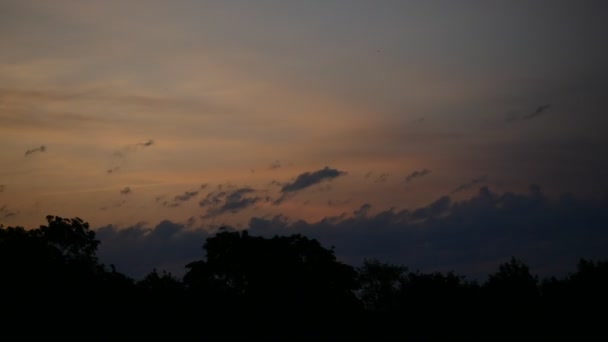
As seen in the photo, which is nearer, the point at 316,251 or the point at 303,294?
the point at 303,294

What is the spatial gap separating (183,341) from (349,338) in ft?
33.4

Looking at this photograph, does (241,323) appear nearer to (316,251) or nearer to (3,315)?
(3,315)

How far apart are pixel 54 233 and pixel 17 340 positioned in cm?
3012

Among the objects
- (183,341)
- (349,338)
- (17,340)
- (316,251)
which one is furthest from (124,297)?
(316,251)

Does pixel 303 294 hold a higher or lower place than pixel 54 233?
lower

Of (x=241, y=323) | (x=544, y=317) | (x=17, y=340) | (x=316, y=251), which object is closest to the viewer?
(x=17, y=340)

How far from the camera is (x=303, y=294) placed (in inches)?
2382

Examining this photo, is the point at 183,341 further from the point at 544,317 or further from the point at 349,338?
the point at 544,317

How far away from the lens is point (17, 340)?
2966cm

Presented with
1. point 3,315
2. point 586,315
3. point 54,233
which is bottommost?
point 586,315

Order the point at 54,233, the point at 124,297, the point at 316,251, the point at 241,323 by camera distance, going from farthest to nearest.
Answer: the point at 316,251
the point at 54,233
the point at 241,323
the point at 124,297

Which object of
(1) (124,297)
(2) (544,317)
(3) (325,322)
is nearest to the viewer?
(1) (124,297)

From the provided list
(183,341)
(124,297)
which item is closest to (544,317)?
(183,341)

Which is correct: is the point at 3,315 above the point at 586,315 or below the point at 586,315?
above
